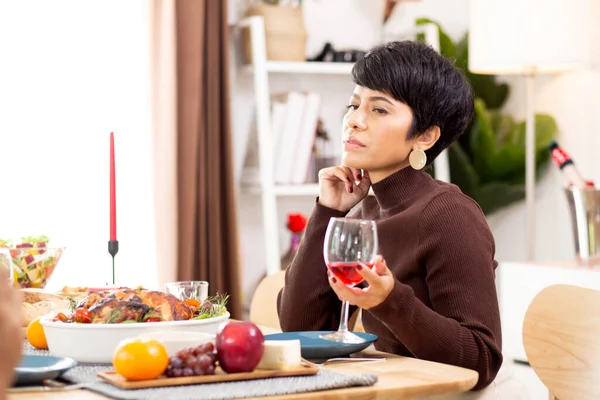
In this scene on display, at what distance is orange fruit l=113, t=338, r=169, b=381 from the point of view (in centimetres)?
112

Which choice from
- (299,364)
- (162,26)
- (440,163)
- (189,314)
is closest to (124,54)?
(162,26)

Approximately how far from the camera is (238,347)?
1.18 metres

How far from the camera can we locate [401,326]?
1.48 meters

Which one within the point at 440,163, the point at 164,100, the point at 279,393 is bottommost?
the point at 279,393

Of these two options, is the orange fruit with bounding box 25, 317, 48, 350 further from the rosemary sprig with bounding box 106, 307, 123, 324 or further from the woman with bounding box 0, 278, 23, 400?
the woman with bounding box 0, 278, 23, 400

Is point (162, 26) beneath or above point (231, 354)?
above

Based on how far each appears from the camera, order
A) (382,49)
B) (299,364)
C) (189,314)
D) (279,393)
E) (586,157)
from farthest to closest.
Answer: (586,157), (382,49), (189,314), (299,364), (279,393)

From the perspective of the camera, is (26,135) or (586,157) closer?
(26,135)

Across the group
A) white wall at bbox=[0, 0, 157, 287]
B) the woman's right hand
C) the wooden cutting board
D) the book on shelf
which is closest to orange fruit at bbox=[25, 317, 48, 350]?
the wooden cutting board

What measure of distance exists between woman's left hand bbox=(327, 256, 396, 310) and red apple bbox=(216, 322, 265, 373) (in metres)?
0.20

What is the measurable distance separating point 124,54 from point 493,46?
1.23 metres

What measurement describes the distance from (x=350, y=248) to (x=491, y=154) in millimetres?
2405

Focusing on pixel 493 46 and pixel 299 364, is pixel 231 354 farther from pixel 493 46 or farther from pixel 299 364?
pixel 493 46

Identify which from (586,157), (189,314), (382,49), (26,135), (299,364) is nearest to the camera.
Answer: (299,364)
